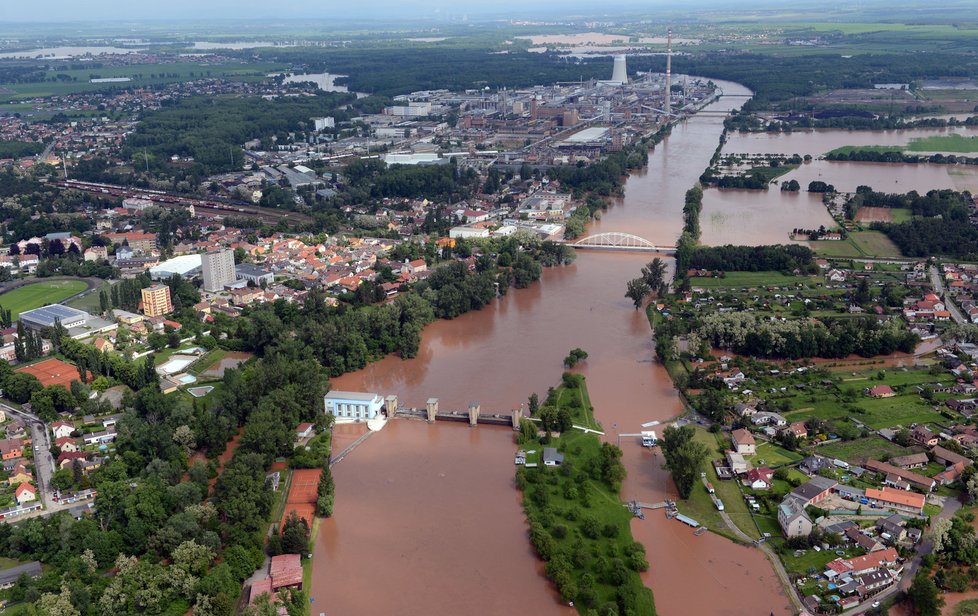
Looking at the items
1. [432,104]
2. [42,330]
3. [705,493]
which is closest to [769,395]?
[705,493]

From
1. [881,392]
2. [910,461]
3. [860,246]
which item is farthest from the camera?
[860,246]

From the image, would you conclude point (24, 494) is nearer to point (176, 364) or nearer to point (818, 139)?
point (176, 364)

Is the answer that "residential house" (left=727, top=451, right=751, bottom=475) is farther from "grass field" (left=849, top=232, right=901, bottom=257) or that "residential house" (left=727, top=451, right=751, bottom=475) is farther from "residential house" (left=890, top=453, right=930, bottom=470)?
"grass field" (left=849, top=232, right=901, bottom=257)

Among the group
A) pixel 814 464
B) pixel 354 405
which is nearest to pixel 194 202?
pixel 354 405

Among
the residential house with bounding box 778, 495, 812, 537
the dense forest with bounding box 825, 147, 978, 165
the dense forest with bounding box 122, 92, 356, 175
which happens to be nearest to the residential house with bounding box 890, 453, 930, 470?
the residential house with bounding box 778, 495, 812, 537

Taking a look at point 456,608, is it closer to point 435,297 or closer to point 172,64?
point 435,297

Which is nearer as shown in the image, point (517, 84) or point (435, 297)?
point (435, 297)

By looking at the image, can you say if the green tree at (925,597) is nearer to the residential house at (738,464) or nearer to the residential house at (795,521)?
the residential house at (795,521)
